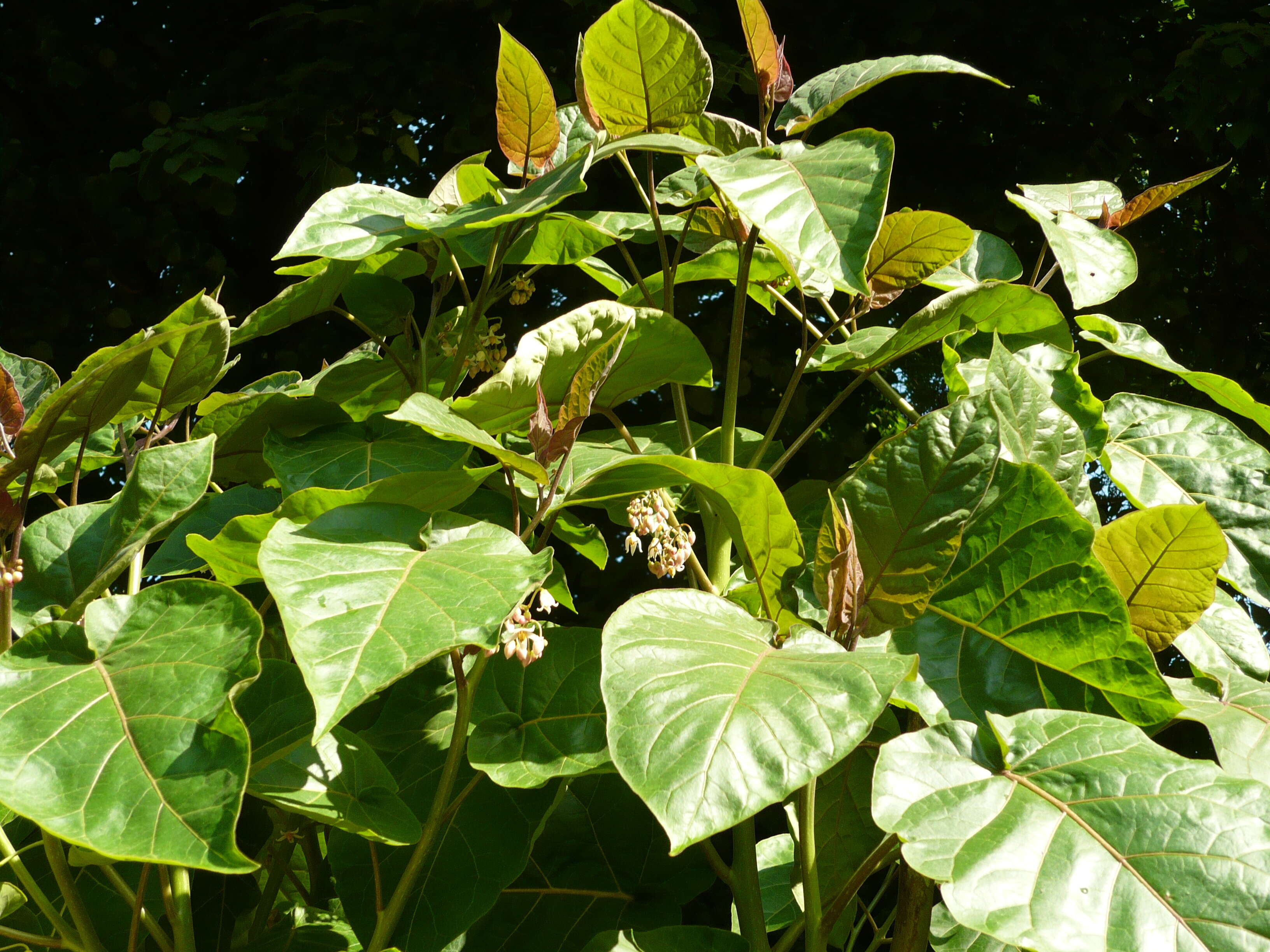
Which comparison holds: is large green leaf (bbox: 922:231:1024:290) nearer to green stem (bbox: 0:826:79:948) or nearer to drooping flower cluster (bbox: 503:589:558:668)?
drooping flower cluster (bbox: 503:589:558:668)

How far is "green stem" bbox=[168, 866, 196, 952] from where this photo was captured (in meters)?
0.66

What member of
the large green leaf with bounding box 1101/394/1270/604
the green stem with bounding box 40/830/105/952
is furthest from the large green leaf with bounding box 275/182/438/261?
the large green leaf with bounding box 1101/394/1270/604

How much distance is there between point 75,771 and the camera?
494mm

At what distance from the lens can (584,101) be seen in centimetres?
82

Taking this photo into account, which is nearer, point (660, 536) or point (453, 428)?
point (453, 428)

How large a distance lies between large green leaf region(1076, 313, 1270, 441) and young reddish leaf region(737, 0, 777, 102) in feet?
1.21

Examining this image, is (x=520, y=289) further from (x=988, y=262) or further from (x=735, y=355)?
(x=988, y=262)

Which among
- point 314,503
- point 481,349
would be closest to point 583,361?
point 314,503

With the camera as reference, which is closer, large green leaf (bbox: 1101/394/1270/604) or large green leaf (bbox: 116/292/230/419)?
large green leaf (bbox: 116/292/230/419)

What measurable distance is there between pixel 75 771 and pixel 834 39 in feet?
10.2

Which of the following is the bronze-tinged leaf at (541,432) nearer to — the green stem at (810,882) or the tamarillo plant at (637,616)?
the tamarillo plant at (637,616)

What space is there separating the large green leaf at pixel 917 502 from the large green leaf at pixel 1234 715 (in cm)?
19

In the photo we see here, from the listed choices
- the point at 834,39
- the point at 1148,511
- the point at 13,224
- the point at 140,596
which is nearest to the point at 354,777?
the point at 140,596

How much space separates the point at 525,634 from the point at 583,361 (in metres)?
0.23
